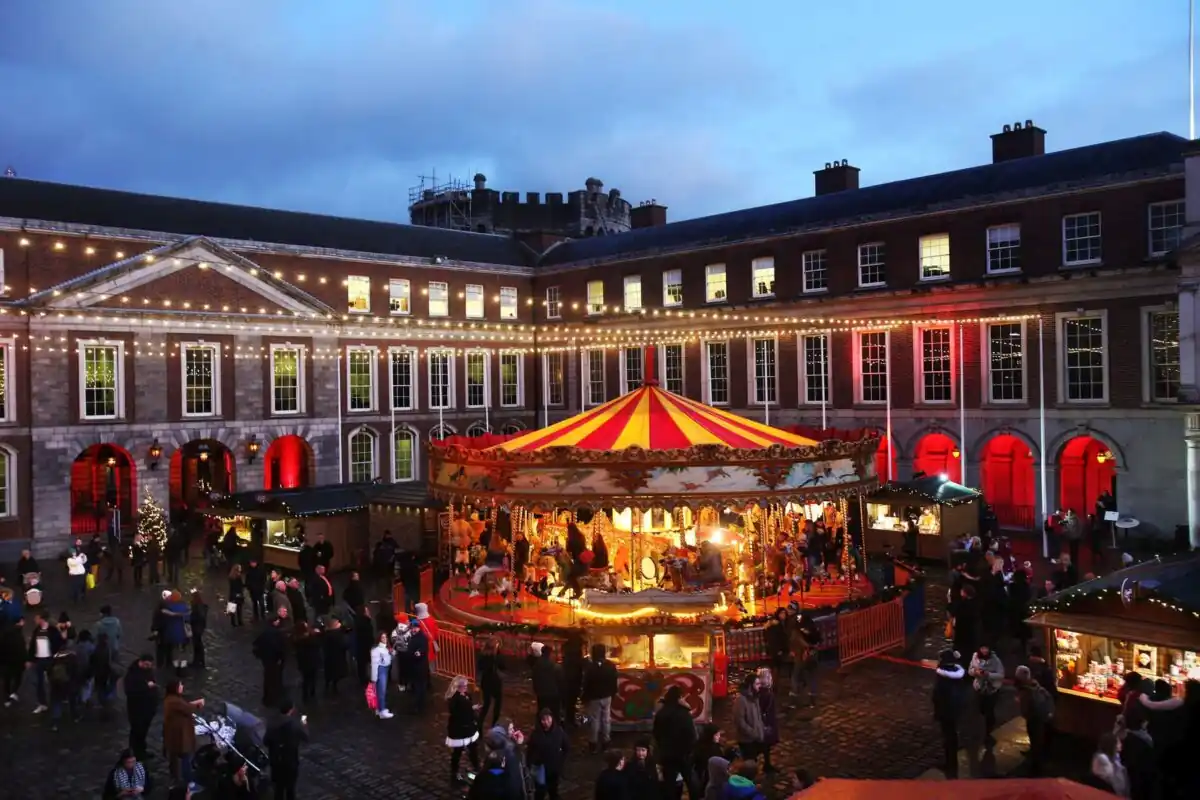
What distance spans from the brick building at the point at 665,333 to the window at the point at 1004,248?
0.28 ft

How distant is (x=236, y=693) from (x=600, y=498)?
20.9 feet

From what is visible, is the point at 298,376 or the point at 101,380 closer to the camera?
the point at 101,380

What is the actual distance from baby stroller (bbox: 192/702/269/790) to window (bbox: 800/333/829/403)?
24026mm

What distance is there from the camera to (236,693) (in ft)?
47.8

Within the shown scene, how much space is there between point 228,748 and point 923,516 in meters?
18.6

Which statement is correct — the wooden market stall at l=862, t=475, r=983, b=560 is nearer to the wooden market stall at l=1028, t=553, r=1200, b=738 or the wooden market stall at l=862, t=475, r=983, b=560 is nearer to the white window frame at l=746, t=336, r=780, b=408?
the white window frame at l=746, t=336, r=780, b=408

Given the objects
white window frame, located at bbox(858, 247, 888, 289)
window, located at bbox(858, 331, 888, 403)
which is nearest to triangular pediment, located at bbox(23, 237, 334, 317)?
white window frame, located at bbox(858, 247, 888, 289)

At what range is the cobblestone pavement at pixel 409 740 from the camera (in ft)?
36.8

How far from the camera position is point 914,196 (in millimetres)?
30719

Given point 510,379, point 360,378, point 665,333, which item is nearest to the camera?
point 360,378

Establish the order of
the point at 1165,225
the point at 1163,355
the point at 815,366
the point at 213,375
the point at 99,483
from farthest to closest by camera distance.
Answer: the point at 99,483 → the point at 815,366 → the point at 213,375 → the point at 1163,355 → the point at 1165,225

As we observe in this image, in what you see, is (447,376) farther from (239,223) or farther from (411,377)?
(239,223)

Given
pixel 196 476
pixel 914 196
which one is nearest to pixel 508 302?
pixel 196 476

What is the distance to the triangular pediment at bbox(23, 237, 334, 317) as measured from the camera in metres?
28.2
